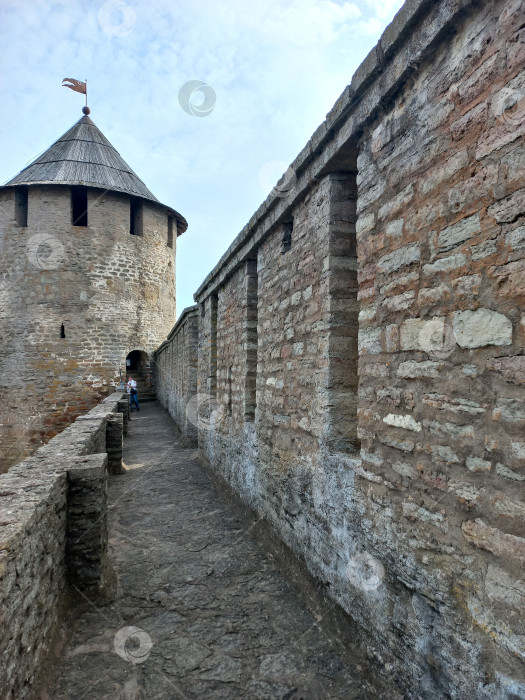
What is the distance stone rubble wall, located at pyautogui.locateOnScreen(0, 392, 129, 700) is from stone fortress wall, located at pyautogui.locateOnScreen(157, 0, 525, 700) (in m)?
1.52

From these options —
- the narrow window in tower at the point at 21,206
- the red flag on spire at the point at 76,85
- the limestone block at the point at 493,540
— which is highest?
the red flag on spire at the point at 76,85

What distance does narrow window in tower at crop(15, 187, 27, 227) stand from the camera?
1593 cm

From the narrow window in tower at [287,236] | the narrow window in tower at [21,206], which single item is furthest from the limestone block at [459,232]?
the narrow window in tower at [21,206]

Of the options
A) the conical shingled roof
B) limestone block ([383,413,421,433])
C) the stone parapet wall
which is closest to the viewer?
limestone block ([383,413,421,433])

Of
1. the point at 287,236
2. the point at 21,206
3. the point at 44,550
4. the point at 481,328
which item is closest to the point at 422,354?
the point at 481,328

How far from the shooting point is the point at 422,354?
79.5 inches

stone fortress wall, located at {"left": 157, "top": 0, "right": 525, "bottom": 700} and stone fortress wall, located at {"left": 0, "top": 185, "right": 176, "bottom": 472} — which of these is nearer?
stone fortress wall, located at {"left": 157, "top": 0, "right": 525, "bottom": 700}

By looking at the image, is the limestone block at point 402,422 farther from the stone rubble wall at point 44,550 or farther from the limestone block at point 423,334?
the stone rubble wall at point 44,550

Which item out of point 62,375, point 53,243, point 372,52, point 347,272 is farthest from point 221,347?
point 53,243

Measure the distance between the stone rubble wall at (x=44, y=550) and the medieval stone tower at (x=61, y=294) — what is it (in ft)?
41.1

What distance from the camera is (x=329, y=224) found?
2986mm

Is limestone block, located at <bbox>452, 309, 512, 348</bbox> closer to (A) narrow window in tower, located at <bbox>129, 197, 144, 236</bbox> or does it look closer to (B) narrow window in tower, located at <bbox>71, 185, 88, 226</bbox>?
(A) narrow window in tower, located at <bbox>129, 197, 144, 236</bbox>

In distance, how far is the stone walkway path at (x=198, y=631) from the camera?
226 cm

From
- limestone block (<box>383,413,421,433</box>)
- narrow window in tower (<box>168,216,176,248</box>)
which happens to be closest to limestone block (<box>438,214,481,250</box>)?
limestone block (<box>383,413,421,433</box>)
